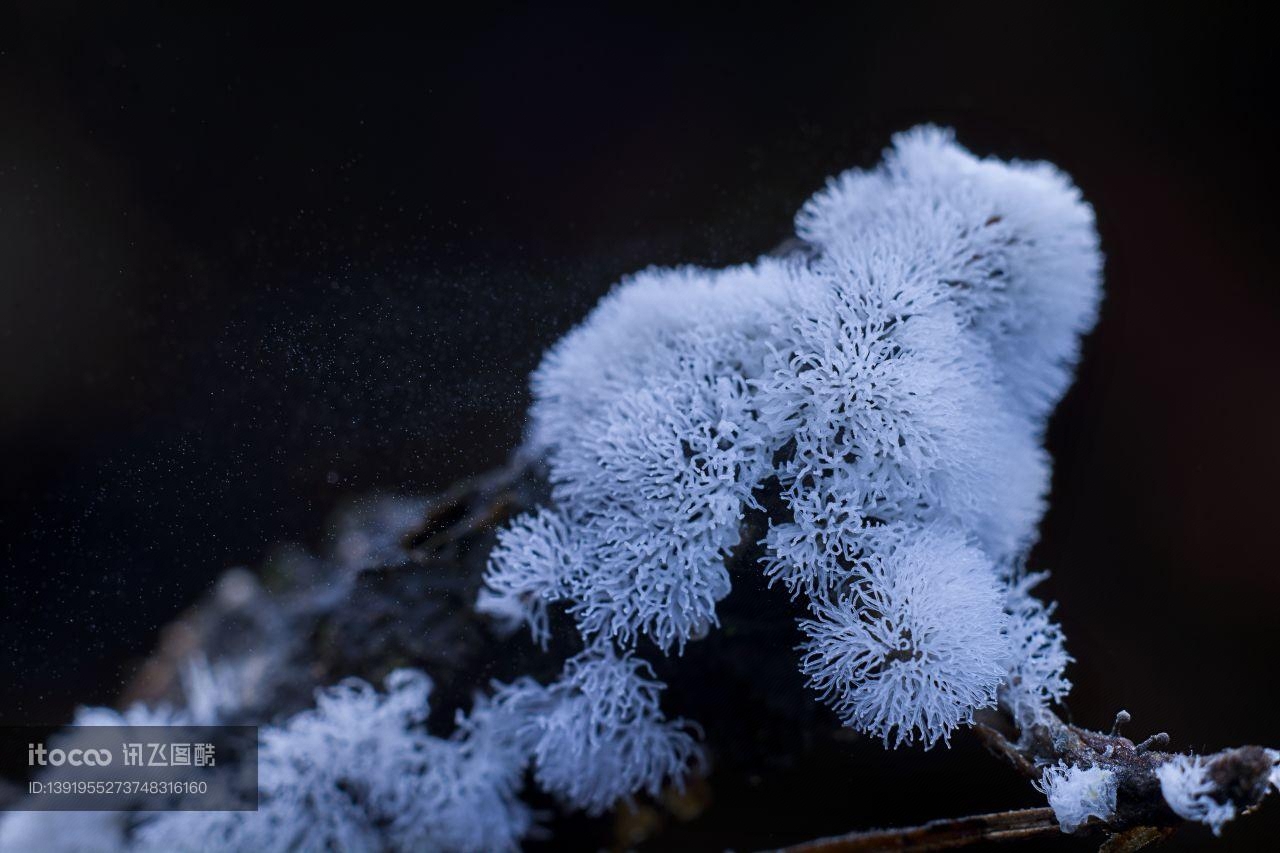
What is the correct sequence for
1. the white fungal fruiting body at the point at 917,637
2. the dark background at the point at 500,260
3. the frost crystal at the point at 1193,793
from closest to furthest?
the frost crystal at the point at 1193,793 → the white fungal fruiting body at the point at 917,637 → the dark background at the point at 500,260

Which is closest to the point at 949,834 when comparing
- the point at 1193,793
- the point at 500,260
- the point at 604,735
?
the point at 1193,793

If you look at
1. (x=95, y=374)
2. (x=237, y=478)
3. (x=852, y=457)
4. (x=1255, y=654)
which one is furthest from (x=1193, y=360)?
(x=95, y=374)

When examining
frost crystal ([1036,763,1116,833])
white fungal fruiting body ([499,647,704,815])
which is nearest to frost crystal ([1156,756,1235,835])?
frost crystal ([1036,763,1116,833])

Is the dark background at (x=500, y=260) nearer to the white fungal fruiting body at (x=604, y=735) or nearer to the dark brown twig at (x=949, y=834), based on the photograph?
the dark brown twig at (x=949, y=834)

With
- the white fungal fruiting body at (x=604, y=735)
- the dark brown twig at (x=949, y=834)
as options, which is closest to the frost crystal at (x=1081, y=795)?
the dark brown twig at (x=949, y=834)

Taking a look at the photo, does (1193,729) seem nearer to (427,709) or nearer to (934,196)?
(934,196)

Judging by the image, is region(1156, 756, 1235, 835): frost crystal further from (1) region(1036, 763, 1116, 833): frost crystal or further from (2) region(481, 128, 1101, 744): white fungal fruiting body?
(2) region(481, 128, 1101, 744): white fungal fruiting body
